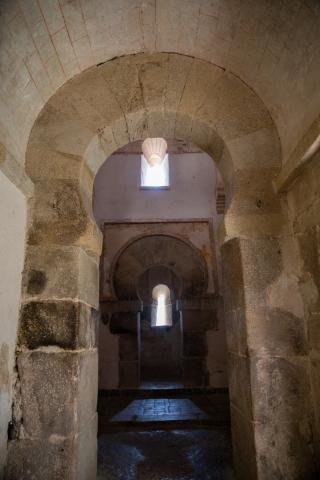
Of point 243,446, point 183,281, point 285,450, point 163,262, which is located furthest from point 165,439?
point 163,262

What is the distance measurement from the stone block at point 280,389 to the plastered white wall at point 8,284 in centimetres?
158

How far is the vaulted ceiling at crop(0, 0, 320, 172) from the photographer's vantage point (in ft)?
6.56

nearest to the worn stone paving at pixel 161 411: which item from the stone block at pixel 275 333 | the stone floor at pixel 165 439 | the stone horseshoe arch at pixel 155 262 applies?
the stone floor at pixel 165 439

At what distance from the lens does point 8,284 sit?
6.71 feet

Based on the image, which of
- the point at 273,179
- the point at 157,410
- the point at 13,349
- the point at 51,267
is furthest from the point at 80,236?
the point at 157,410

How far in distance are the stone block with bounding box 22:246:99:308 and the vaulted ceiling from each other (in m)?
0.74

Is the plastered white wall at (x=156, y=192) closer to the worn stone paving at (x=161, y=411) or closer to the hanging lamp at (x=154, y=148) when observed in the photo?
the hanging lamp at (x=154, y=148)

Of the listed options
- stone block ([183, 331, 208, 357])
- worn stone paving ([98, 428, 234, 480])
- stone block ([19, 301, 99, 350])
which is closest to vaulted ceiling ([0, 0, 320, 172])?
stone block ([19, 301, 99, 350])

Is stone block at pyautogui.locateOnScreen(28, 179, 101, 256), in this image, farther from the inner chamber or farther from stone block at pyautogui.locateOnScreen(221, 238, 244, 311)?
the inner chamber

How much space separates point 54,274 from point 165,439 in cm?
313

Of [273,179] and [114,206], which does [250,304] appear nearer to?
[273,179]

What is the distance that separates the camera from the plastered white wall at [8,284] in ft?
6.40

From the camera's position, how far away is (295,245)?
2348 millimetres

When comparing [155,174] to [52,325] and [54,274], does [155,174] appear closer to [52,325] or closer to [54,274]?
[54,274]
